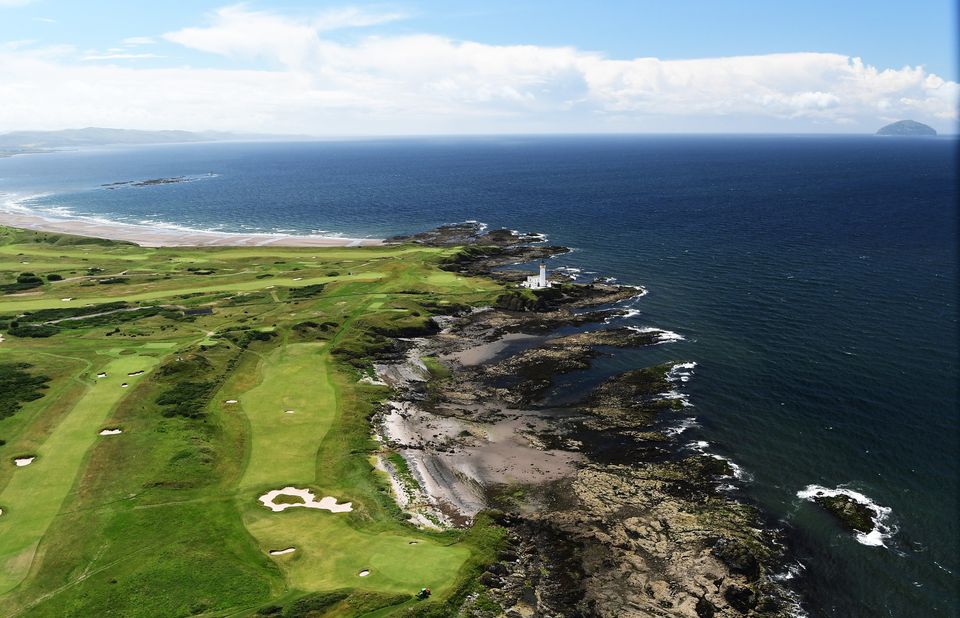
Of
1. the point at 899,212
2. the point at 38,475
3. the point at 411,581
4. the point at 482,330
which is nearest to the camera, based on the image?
the point at 411,581

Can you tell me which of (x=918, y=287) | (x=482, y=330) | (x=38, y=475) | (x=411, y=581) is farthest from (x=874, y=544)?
(x=918, y=287)

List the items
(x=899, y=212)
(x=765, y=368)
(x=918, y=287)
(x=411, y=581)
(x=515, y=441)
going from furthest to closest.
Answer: (x=899, y=212), (x=918, y=287), (x=765, y=368), (x=515, y=441), (x=411, y=581)

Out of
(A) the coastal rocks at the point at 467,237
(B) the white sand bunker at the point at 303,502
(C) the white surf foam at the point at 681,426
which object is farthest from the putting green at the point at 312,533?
(A) the coastal rocks at the point at 467,237

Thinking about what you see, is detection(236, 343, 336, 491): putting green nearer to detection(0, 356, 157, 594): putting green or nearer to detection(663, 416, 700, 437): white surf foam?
detection(0, 356, 157, 594): putting green

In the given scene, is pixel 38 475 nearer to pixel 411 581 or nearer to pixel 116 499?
pixel 116 499

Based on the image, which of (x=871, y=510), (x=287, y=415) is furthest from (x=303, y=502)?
(x=871, y=510)

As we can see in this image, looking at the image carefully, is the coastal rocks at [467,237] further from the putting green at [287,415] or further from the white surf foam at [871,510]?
the white surf foam at [871,510]
